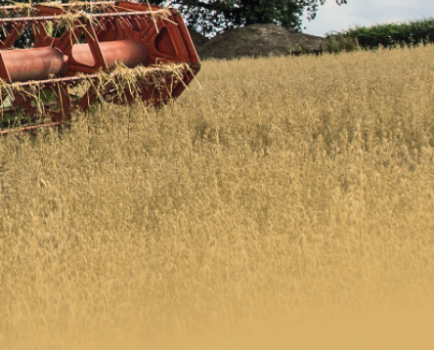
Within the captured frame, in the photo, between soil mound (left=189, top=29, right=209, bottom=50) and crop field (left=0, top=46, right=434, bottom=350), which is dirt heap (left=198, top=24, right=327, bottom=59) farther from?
crop field (left=0, top=46, right=434, bottom=350)

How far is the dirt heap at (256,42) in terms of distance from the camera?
27.1 meters

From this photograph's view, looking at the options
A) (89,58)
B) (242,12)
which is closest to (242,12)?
(242,12)

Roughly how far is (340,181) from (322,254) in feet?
5.62

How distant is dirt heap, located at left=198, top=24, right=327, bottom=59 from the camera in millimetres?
27125

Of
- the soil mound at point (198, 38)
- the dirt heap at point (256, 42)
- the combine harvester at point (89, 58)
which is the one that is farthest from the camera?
the soil mound at point (198, 38)

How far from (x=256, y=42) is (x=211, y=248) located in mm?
23981

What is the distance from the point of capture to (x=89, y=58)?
907cm

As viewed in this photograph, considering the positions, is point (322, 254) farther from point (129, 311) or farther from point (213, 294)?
point (129, 311)

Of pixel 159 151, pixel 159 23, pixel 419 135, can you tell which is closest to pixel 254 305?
pixel 159 151

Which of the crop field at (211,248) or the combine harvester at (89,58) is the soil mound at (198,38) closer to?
the combine harvester at (89,58)

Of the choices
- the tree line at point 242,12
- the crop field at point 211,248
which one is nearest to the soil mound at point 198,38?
the tree line at point 242,12

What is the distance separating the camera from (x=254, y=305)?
12.4ft

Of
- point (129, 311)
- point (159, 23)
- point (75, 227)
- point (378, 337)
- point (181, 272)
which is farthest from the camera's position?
point (159, 23)

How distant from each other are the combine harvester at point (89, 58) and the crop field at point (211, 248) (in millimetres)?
936
